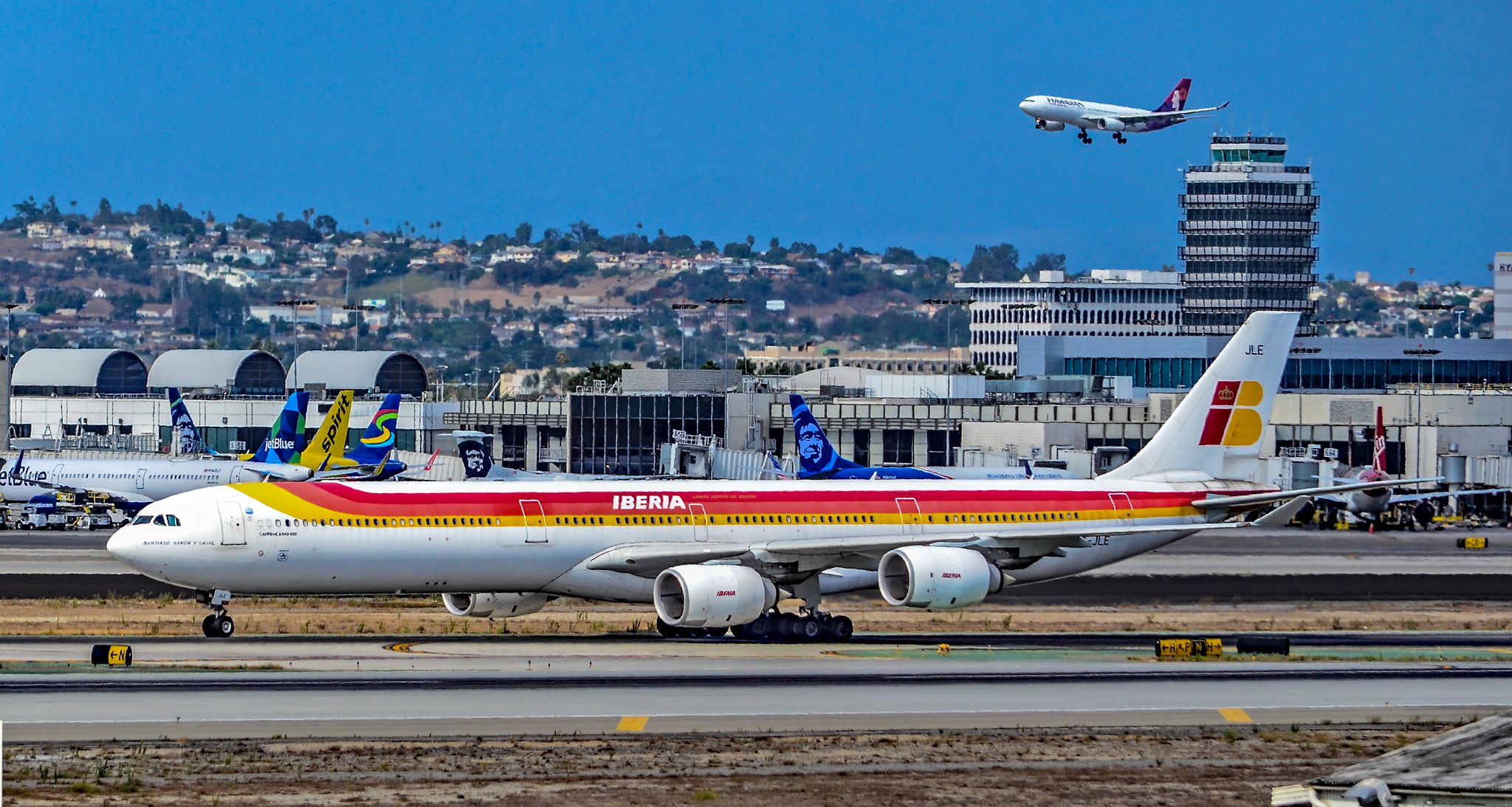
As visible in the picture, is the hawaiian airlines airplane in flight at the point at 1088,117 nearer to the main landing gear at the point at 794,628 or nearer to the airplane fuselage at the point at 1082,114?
the airplane fuselage at the point at 1082,114

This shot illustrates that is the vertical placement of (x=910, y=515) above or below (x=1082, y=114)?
below

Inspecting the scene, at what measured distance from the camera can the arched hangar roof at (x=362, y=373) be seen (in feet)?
581

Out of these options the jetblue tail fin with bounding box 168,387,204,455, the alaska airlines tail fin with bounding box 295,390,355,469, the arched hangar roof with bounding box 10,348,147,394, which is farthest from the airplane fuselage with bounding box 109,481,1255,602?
the arched hangar roof with bounding box 10,348,147,394

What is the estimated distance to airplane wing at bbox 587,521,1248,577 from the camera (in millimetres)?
47125

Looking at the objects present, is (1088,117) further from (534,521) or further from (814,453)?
(534,521)

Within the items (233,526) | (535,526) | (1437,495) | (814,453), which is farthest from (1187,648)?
(1437,495)

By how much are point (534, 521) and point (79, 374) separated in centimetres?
14635

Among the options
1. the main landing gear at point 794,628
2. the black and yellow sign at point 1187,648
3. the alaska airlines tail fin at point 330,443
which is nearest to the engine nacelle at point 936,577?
the main landing gear at point 794,628

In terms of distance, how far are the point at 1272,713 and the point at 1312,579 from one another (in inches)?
1314

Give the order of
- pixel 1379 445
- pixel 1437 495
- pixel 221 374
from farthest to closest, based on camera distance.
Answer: pixel 221 374
pixel 1379 445
pixel 1437 495

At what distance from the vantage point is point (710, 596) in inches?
1772

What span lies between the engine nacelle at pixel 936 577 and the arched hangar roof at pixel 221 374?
459 feet

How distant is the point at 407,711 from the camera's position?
34688mm

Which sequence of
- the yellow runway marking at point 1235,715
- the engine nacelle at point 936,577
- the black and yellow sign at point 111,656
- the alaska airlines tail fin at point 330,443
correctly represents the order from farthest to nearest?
the alaska airlines tail fin at point 330,443 → the engine nacelle at point 936,577 → the black and yellow sign at point 111,656 → the yellow runway marking at point 1235,715
